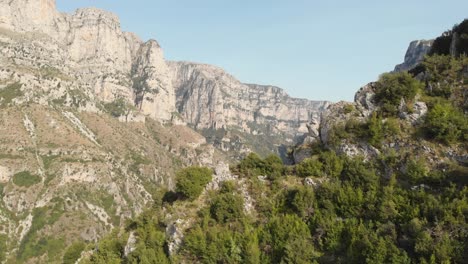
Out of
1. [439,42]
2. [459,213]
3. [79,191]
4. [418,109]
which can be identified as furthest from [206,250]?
[79,191]

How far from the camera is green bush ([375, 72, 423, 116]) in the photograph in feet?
135

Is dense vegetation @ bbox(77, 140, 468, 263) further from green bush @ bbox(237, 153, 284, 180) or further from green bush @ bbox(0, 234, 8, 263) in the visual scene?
green bush @ bbox(0, 234, 8, 263)

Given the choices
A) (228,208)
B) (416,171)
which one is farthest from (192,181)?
(416,171)

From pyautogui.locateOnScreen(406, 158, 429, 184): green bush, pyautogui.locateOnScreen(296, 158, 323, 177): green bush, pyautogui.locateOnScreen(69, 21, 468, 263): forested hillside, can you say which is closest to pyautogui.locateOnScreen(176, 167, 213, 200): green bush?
pyautogui.locateOnScreen(69, 21, 468, 263): forested hillside

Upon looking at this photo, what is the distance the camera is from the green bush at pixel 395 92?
4112 cm

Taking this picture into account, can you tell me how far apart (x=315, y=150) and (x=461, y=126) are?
14.7 metres

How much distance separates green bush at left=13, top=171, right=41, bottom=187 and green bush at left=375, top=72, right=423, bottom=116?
175872 mm

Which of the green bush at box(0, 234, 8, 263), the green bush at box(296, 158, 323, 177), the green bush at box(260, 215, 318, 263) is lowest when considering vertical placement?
the green bush at box(0, 234, 8, 263)

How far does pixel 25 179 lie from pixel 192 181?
16475cm

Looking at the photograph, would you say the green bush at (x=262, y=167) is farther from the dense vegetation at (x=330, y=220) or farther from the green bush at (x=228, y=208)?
the green bush at (x=228, y=208)

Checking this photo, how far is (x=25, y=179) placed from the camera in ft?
586

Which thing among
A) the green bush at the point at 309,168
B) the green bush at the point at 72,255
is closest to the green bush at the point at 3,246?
the green bush at the point at 72,255

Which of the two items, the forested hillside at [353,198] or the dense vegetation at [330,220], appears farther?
the forested hillside at [353,198]

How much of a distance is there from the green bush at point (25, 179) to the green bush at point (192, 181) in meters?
160
